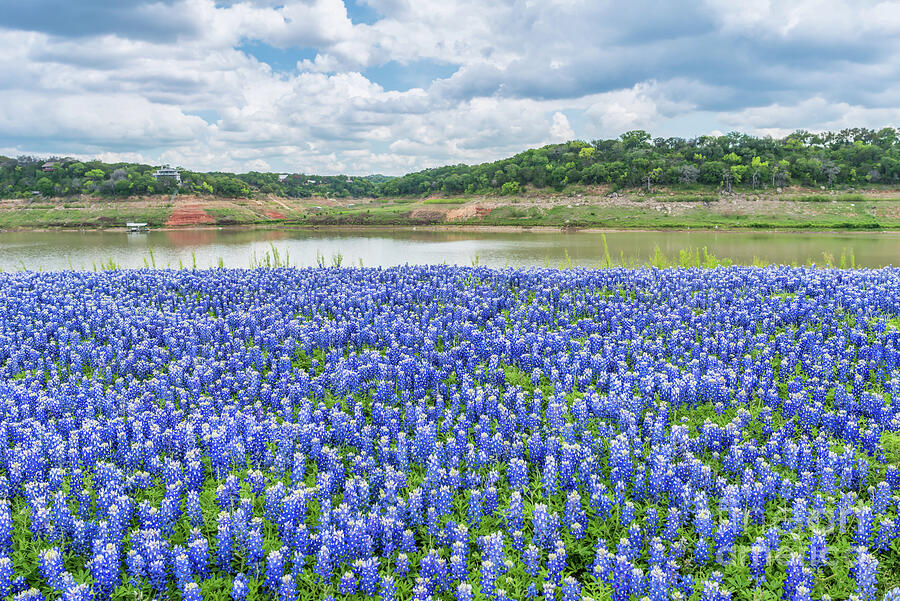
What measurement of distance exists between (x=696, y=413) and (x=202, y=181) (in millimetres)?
134273

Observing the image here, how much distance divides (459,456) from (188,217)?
331 feet

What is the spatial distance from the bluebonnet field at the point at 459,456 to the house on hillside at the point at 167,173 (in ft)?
423

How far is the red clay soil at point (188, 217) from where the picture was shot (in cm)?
9269

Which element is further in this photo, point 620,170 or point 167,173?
point 167,173

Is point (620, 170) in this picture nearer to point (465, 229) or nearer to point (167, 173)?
point (465, 229)

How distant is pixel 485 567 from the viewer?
12.0ft

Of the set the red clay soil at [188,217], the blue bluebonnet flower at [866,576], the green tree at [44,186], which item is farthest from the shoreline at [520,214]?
the blue bluebonnet flower at [866,576]

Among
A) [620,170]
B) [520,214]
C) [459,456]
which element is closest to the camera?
[459,456]

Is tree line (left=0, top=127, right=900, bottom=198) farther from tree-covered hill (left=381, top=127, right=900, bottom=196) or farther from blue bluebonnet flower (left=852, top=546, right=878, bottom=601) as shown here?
blue bluebonnet flower (left=852, top=546, right=878, bottom=601)

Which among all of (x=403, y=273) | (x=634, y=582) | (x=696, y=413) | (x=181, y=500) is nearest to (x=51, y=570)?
(x=181, y=500)

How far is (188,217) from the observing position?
94250mm

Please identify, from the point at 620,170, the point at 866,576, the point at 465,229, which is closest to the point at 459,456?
the point at 866,576

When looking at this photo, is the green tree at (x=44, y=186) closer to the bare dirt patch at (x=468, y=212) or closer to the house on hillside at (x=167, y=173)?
the house on hillside at (x=167, y=173)

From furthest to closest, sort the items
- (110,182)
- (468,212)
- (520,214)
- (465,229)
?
1. (110,182)
2. (468,212)
3. (520,214)
4. (465,229)
